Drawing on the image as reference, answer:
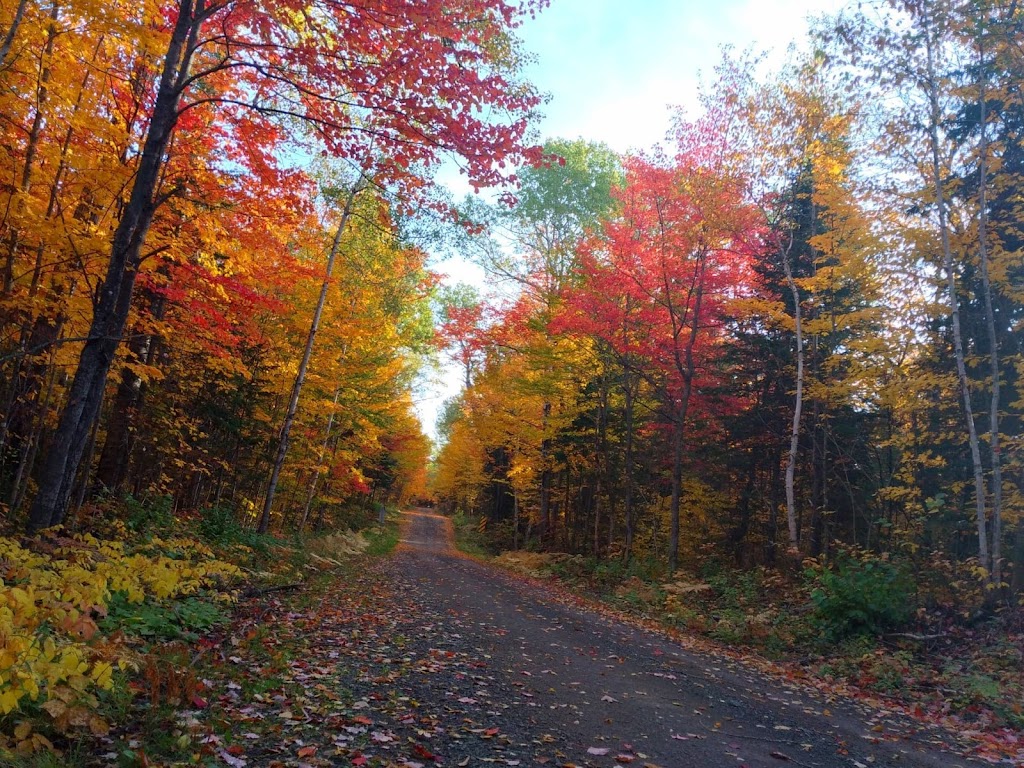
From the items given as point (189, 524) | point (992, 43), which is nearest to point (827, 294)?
point (992, 43)

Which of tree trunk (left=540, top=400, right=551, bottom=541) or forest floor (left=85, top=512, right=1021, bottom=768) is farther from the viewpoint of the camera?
tree trunk (left=540, top=400, right=551, bottom=541)

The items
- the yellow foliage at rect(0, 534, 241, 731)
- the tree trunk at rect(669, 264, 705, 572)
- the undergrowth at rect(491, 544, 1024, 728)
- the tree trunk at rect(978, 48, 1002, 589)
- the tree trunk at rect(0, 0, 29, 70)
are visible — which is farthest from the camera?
the tree trunk at rect(669, 264, 705, 572)

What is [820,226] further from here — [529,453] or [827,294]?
[529,453]

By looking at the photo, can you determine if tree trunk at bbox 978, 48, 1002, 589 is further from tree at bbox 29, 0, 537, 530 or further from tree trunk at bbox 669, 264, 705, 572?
tree at bbox 29, 0, 537, 530

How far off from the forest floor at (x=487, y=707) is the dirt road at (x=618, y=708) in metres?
0.02

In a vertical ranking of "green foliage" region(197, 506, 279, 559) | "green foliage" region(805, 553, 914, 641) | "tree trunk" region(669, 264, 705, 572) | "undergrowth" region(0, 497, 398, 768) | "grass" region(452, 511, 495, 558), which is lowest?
"grass" region(452, 511, 495, 558)

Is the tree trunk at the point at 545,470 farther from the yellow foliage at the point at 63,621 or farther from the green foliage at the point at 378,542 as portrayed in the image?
the yellow foliage at the point at 63,621

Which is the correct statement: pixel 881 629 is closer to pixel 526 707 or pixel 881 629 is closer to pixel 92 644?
pixel 526 707

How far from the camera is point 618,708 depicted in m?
5.45

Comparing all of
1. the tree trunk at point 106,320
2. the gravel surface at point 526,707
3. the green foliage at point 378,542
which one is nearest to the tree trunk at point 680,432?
the gravel surface at point 526,707

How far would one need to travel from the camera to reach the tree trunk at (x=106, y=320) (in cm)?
614

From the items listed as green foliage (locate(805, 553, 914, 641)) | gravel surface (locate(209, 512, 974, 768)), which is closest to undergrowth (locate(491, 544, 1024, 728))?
green foliage (locate(805, 553, 914, 641))

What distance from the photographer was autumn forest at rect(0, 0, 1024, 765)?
628cm

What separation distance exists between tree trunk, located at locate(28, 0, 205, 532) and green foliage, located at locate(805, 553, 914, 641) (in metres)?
10.9
